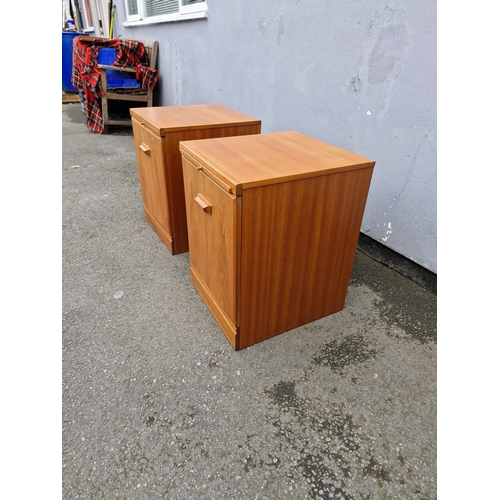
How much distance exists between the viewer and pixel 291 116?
2.11m

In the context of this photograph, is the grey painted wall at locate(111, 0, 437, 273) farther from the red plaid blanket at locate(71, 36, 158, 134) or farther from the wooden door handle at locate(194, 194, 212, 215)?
the red plaid blanket at locate(71, 36, 158, 134)

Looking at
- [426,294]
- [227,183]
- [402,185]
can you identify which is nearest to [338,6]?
[402,185]

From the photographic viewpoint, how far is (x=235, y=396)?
3.66 ft

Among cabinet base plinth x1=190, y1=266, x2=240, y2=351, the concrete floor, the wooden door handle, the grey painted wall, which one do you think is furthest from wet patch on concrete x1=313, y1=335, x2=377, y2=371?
the wooden door handle

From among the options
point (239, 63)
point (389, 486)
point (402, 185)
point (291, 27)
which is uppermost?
point (291, 27)

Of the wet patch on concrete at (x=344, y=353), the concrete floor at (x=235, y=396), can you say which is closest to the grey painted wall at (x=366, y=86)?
the concrete floor at (x=235, y=396)

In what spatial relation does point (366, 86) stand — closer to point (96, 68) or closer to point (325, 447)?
point (325, 447)

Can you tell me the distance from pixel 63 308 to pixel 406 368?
1388 millimetres

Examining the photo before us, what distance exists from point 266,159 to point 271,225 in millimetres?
236

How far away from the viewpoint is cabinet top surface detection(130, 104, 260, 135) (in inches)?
61.1

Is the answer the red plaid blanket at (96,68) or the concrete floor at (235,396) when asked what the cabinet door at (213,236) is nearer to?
the concrete floor at (235,396)

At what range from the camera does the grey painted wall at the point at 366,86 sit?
1404mm

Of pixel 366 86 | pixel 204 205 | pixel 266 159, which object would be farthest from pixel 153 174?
pixel 366 86
